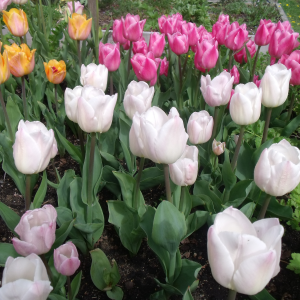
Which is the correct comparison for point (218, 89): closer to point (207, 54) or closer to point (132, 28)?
point (207, 54)

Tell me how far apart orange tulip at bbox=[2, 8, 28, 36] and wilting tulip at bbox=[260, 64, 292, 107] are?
153cm

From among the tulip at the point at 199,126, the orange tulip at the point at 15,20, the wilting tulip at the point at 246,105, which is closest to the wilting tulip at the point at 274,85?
the wilting tulip at the point at 246,105

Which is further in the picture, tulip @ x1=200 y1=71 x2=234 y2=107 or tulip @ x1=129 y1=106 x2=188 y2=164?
tulip @ x1=200 y1=71 x2=234 y2=107

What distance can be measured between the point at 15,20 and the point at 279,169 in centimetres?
183

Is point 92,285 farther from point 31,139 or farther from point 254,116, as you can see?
point 254,116

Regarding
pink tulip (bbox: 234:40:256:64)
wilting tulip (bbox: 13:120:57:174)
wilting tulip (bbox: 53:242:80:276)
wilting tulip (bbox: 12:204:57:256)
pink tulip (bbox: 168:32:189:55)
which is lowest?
wilting tulip (bbox: 53:242:80:276)

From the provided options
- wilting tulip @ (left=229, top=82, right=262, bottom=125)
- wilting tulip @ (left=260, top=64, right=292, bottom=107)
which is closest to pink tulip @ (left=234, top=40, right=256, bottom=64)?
wilting tulip @ (left=260, top=64, right=292, bottom=107)

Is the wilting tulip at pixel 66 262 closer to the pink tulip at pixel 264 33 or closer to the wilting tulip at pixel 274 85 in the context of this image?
the wilting tulip at pixel 274 85

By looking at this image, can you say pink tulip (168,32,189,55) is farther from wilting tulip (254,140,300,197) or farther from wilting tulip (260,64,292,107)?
wilting tulip (254,140,300,197)

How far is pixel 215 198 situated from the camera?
4.47ft

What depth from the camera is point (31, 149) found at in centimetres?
99

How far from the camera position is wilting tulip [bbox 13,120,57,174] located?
3.22ft

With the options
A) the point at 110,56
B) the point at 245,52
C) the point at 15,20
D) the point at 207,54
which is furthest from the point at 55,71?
the point at 245,52

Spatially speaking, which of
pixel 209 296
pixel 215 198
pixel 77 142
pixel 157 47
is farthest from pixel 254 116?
pixel 77 142
